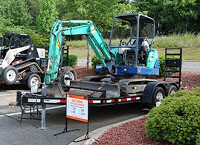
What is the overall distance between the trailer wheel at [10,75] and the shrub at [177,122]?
8.88m

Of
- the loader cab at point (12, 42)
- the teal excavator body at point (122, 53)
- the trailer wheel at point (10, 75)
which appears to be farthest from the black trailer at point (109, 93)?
the loader cab at point (12, 42)

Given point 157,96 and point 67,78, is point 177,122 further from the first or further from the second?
point 67,78

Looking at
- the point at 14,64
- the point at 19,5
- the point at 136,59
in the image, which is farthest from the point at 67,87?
the point at 19,5

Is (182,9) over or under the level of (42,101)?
over

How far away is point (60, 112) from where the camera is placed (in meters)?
8.95

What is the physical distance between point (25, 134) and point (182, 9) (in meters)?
42.2

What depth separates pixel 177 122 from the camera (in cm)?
484

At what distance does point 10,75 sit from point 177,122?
32.0ft

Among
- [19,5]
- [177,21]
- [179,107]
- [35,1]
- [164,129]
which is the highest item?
[35,1]

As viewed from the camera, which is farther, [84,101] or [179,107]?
[84,101]

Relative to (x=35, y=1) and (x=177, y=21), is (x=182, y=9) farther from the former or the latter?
(x=35, y=1)

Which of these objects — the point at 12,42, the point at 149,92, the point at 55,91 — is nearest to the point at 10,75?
the point at 12,42

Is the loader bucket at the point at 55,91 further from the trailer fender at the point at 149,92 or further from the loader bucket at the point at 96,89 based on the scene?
the trailer fender at the point at 149,92

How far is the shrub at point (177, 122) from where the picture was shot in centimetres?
473
